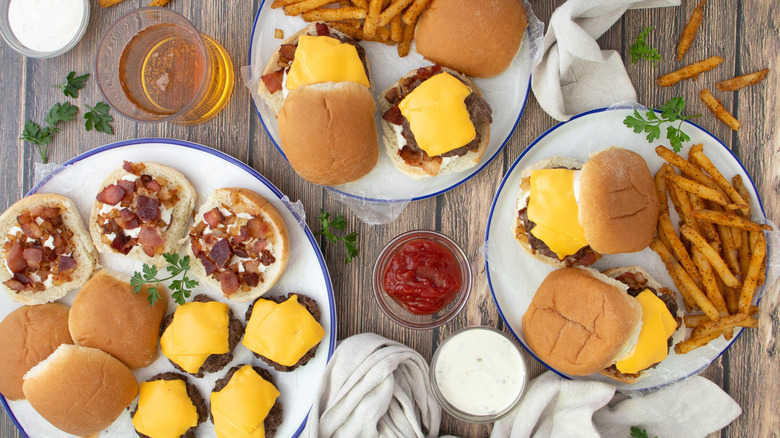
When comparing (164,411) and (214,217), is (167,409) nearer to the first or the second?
(164,411)

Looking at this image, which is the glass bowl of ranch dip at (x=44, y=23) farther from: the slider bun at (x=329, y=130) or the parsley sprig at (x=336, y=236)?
the parsley sprig at (x=336, y=236)

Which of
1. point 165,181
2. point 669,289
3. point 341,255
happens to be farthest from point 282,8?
point 669,289

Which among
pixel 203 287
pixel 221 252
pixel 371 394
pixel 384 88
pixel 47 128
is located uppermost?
pixel 384 88

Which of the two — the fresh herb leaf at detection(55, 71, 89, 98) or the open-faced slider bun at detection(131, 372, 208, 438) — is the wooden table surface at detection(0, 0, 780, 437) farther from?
the open-faced slider bun at detection(131, 372, 208, 438)

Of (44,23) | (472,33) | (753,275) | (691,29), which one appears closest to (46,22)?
(44,23)

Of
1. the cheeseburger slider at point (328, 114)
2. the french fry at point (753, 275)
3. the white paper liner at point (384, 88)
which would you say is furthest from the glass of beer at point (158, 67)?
the french fry at point (753, 275)

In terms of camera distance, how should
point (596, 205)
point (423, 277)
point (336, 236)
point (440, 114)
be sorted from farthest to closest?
point (336, 236)
point (423, 277)
point (440, 114)
point (596, 205)

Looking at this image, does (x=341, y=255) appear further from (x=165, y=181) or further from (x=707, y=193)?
(x=707, y=193)
